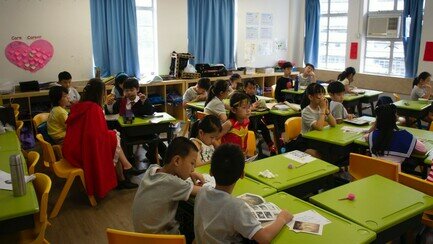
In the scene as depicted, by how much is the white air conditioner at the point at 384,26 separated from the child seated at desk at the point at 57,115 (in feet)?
21.3

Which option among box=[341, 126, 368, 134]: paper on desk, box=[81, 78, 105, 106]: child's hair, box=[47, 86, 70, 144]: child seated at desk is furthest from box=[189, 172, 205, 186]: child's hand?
box=[47, 86, 70, 144]: child seated at desk

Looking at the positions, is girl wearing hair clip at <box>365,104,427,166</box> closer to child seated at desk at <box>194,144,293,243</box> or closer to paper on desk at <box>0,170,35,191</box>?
child seated at desk at <box>194,144,293,243</box>

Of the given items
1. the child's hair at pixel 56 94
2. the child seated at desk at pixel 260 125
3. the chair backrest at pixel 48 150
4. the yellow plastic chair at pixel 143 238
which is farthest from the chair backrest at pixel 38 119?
the yellow plastic chair at pixel 143 238

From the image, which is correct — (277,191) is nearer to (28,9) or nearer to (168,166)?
(168,166)

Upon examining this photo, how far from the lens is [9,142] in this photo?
3.69 metres

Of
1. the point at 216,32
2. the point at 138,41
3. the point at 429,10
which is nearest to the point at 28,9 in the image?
the point at 138,41

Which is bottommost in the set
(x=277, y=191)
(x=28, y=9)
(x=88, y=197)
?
(x=88, y=197)

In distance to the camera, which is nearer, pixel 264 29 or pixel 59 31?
pixel 59 31

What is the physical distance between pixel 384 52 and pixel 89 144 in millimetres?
6855

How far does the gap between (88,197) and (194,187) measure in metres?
2.23

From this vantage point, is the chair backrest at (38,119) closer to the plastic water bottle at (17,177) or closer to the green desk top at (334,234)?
the plastic water bottle at (17,177)

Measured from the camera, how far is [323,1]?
30.2 ft

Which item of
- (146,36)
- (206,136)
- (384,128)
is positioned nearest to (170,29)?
(146,36)

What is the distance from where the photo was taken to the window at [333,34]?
8.86 meters
